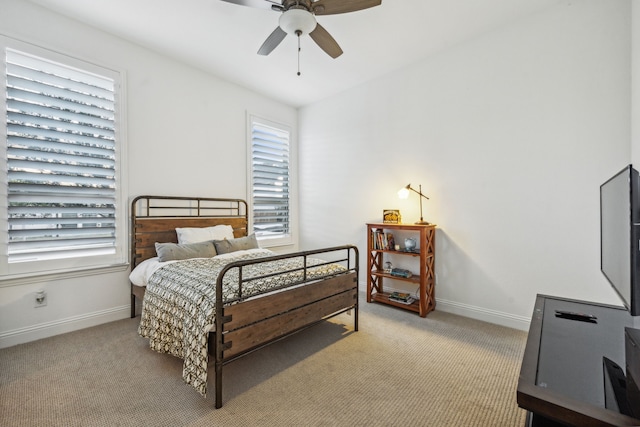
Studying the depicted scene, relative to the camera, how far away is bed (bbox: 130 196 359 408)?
183 cm

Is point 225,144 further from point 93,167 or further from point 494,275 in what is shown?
point 494,275

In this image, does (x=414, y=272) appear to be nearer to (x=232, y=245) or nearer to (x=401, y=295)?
(x=401, y=295)

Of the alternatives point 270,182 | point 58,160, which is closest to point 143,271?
point 58,160

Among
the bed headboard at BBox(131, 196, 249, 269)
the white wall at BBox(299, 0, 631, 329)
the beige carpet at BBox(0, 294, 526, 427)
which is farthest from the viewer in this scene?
the bed headboard at BBox(131, 196, 249, 269)

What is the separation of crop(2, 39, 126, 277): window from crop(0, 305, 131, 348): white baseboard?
51 centimetres

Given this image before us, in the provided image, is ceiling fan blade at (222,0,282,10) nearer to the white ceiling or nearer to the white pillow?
the white ceiling

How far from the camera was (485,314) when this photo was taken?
10.1 ft

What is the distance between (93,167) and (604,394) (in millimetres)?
3903

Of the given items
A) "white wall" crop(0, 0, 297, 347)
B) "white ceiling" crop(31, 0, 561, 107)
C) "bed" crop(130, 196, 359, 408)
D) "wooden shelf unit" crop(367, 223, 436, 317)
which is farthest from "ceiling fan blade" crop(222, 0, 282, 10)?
"wooden shelf unit" crop(367, 223, 436, 317)

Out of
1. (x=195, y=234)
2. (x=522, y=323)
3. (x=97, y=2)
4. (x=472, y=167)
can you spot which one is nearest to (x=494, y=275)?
(x=522, y=323)

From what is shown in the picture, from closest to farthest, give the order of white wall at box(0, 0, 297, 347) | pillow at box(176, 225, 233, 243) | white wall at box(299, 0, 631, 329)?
white wall at box(299, 0, 631, 329) < white wall at box(0, 0, 297, 347) < pillow at box(176, 225, 233, 243)

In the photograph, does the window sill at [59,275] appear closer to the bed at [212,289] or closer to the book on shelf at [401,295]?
the bed at [212,289]

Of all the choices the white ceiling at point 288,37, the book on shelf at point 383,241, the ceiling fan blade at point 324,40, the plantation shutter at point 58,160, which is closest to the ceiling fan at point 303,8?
the ceiling fan blade at point 324,40

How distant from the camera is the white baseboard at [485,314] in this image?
2.86 m
